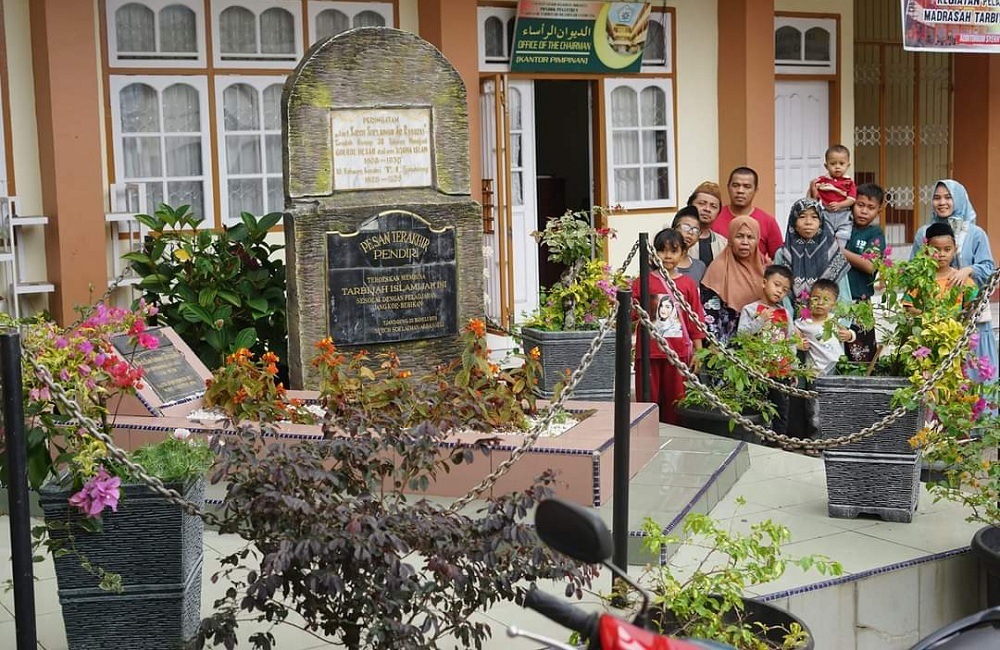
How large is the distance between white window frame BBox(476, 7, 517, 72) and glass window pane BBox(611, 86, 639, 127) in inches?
51.1

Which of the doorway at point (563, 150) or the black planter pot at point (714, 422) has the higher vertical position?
the doorway at point (563, 150)

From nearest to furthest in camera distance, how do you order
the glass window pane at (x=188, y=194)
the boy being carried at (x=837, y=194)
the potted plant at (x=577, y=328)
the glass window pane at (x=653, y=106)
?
the potted plant at (x=577, y=328)
the boy being carried at (x=837, y=194)
the glass window pane at (x=188, y=194)
the glass window pane at (x=653, y=106)

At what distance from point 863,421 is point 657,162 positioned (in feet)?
24.7

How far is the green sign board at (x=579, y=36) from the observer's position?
40.6 feet

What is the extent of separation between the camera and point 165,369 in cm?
753

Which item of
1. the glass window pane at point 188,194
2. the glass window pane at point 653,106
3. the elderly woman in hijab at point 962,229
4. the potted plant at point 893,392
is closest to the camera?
the potted plant at point 893,392

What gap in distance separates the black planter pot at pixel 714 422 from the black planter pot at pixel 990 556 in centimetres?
244

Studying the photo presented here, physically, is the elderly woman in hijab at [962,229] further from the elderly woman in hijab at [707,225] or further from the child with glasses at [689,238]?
the child with glasses at [689,238]

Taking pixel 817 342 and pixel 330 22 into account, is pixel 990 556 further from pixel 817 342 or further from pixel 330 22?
pixel 330 22

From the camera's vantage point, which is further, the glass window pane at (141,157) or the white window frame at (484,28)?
the white window frame at (484,28)

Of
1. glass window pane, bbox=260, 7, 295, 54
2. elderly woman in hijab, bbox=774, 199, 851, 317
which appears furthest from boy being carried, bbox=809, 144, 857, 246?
glass window pane, bbox=260, 7, 295, 54

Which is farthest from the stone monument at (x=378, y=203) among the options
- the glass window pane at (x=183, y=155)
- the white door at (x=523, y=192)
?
the white door at (x=523, y=192)

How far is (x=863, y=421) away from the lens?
6.27 m

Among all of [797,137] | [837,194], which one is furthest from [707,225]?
[797,137]
